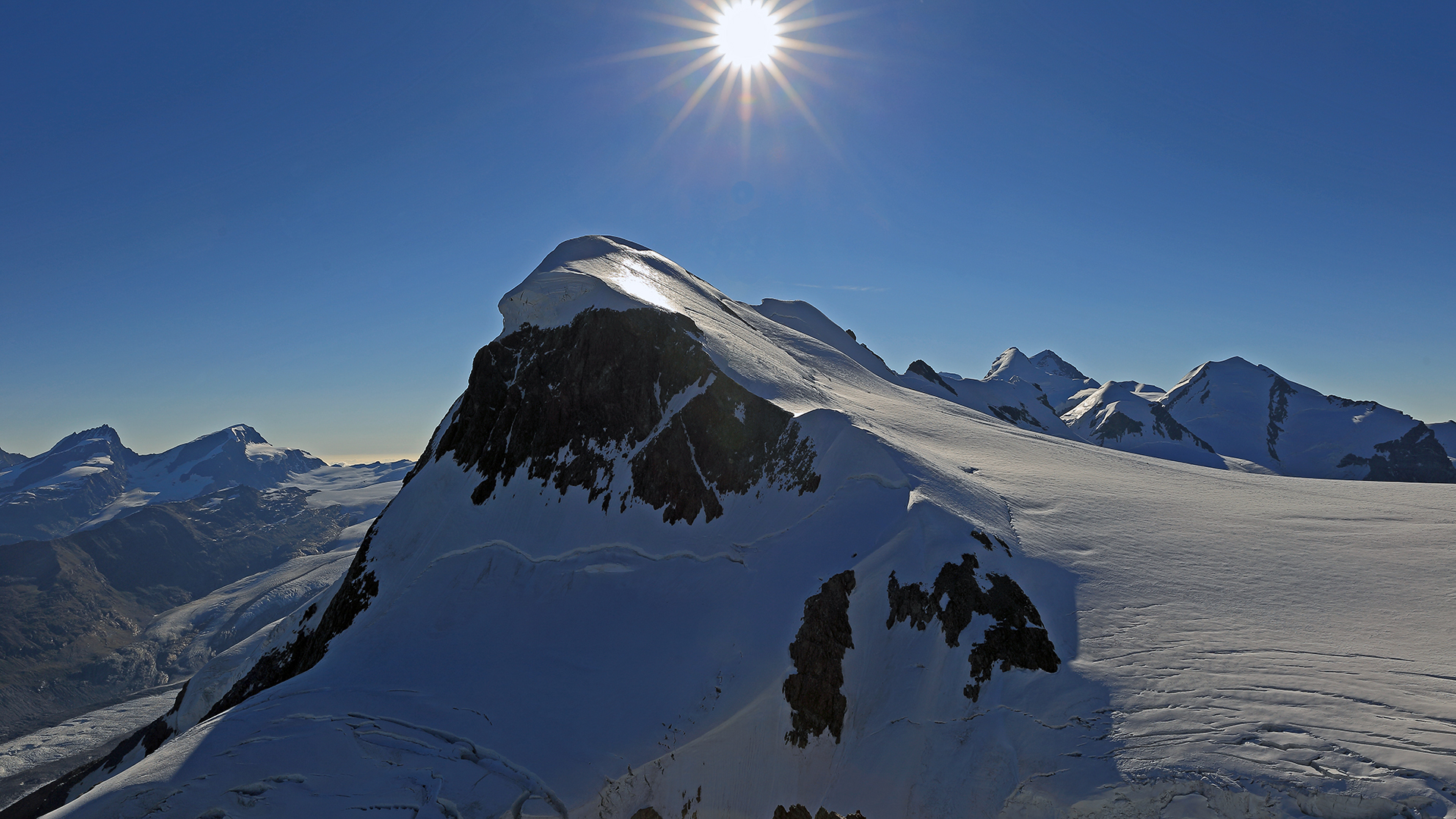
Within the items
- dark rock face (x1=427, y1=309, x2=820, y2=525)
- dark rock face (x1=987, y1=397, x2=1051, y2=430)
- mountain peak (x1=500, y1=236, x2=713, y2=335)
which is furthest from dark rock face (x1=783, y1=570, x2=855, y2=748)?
dark rock face (x1=987, y1=397, x2=1051, y2=430)

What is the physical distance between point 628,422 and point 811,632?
754 inches

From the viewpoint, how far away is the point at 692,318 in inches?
1751

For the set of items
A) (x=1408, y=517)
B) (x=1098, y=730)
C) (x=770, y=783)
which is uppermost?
(x=1408, y=517)

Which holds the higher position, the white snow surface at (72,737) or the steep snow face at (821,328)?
the steep snow face at (821,328)

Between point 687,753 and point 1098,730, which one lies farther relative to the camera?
point 687,753

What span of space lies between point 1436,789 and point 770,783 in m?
19.3

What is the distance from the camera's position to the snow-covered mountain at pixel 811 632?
18828 mm

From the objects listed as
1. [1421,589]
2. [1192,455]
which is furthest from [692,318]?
[1192,455]

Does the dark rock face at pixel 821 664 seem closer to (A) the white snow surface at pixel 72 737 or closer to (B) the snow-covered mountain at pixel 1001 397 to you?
(B) the snow-covered mountain at pixel 1001 397

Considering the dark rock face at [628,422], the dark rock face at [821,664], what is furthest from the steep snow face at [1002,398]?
the dark rock face at [821,664]

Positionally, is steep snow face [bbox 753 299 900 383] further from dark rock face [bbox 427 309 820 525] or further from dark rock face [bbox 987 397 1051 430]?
dark rock face [bbox 427 309 820 525]

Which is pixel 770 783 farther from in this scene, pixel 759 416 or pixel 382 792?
pixel 759 416

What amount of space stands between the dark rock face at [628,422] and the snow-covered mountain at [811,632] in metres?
0.21

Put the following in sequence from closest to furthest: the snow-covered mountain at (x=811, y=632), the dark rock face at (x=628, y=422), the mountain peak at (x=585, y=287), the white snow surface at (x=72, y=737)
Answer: the snow-covered mountain at (x=811, y=632) → the dark rock face at (x=628, y=422) → the mountain peak at (x=585, y=287) → the white snow surface at (x=72, y=737)
